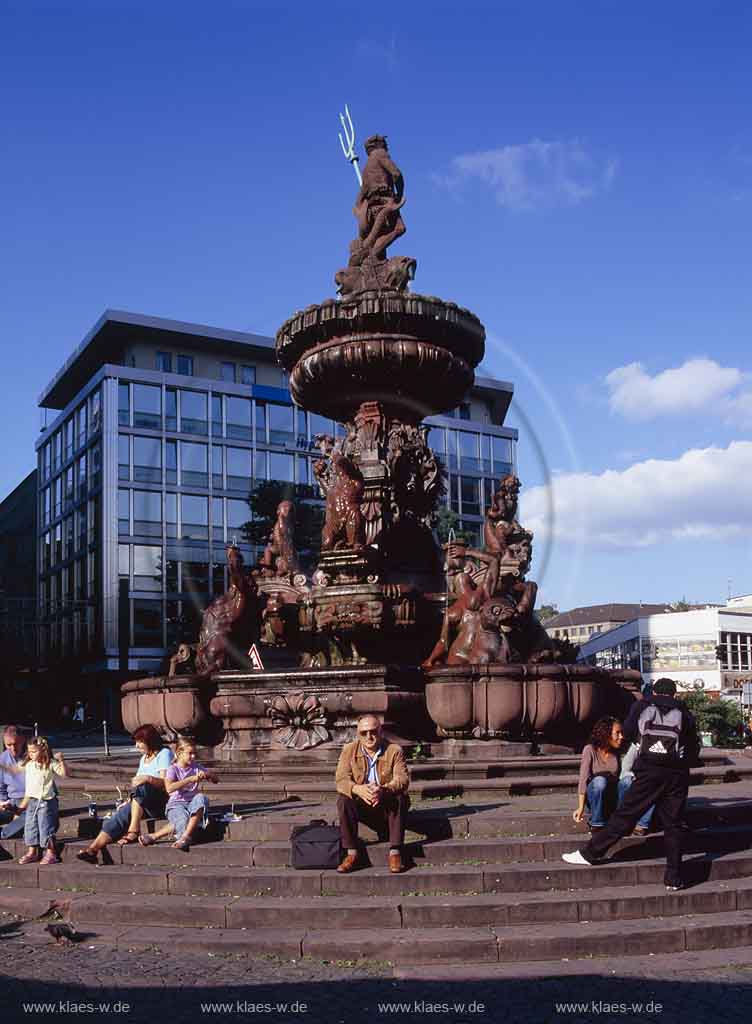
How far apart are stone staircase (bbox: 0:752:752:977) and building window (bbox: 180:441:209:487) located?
52.5m

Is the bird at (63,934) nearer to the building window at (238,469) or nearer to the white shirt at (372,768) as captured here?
the white shirt at (372,768)

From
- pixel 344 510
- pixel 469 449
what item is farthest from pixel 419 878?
pixel 469 449

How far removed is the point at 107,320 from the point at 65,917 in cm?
5734

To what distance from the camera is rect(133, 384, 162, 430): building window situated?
205 ft

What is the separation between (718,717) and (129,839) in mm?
32940

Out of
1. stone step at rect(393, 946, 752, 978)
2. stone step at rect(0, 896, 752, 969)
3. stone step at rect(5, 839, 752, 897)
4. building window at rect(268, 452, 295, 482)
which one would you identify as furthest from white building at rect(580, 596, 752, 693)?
stone step at rect(393, 946, 752, 978)

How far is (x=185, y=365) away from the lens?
66.8 metres

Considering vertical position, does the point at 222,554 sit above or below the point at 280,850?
above

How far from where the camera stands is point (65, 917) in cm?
846

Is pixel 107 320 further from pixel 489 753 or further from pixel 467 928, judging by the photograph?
pixel 467 928

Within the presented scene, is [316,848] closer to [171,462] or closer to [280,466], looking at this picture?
[171,462]

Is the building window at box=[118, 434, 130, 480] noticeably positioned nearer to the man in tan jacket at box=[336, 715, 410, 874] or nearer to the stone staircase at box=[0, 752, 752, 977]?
the stone staircase at box=[0, 752, 752, 977]

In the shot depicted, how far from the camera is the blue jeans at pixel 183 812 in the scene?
9.48 meters

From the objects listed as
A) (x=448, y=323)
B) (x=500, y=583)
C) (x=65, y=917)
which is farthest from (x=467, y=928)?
(x=448, y=323)
